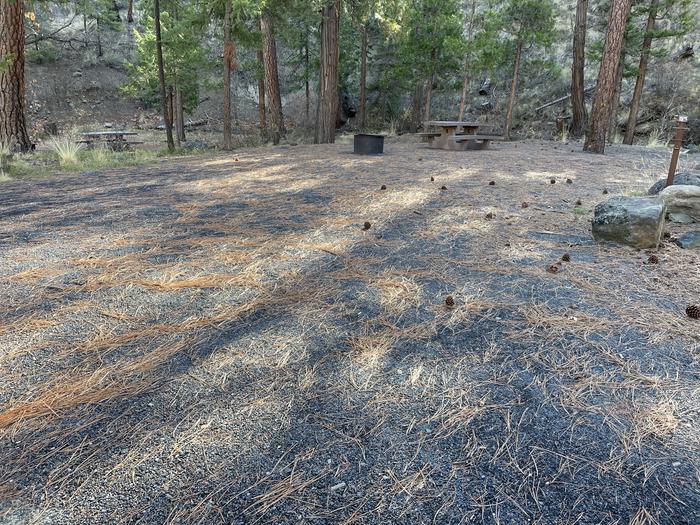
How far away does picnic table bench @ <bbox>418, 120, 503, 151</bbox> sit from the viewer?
10743mm

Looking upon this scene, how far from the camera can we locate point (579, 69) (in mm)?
13492

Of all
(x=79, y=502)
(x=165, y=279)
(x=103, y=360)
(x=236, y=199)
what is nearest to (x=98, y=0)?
(x=236, y=199)

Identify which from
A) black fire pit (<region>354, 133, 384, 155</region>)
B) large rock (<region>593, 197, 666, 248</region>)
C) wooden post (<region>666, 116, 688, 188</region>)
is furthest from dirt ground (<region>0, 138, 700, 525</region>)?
black fire pit (<region>354, 133, 384, 155</region>)

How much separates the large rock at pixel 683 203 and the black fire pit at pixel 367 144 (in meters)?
6.47

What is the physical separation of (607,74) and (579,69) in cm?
417

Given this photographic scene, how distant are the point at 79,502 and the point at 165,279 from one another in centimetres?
165

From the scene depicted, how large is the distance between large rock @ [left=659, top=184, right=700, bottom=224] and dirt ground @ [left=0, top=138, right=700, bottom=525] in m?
0.29

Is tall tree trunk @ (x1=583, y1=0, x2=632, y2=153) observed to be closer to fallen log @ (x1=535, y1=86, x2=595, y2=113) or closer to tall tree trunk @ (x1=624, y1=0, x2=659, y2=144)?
tall tree trunk @ (x1=624, y1=0, x2=659, y2=144)

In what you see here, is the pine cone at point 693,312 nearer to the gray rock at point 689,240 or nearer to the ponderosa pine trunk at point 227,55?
the gray rock at point 689,240

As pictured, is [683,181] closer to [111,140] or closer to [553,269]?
[553,269]

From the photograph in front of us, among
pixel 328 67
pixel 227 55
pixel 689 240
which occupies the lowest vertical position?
pixel 689 240

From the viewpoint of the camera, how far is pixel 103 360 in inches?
71.9

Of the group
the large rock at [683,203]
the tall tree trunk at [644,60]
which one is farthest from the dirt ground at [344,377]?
the tall tree trunk at [644,60]

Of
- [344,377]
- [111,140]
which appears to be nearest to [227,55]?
[111,140]
